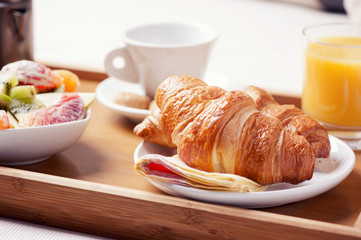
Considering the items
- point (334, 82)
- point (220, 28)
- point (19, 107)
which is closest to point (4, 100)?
point (19, 107)

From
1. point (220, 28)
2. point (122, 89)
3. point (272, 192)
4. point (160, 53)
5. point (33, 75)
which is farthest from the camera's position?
point (220, 28)

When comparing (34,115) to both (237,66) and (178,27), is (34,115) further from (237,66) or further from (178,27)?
(237,66)

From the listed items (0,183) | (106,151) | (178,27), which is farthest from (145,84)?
(0,183)

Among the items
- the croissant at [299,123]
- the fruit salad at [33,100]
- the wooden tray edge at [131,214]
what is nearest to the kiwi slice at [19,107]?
the fruit salad at [33,100]

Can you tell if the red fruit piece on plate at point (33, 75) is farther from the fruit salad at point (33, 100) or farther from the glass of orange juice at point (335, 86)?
the glass of orange juice at point (335, 86)

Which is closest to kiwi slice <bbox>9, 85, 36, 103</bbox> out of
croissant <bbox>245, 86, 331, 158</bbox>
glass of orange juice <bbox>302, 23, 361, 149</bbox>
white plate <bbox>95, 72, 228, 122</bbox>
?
white plate <bbox>95, 72, 228, 122</bbox>

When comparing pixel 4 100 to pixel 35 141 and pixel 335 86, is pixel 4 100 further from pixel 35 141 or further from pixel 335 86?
pixel 335 86
